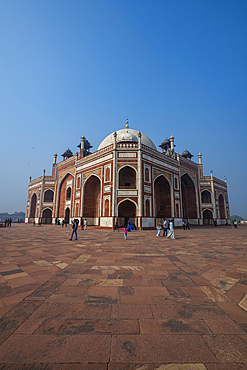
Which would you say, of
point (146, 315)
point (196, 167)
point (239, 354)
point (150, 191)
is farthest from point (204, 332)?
point (196, 167)

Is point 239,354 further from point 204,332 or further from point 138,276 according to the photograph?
point 138,276

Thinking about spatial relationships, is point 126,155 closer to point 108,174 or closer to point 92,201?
point 108,174

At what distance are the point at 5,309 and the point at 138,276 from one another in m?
2.47

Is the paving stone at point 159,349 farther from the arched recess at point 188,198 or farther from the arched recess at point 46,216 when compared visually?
the arched recess at point 46,216

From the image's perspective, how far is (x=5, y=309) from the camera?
256 cm

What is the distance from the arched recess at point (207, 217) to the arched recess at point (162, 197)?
12.7 metres

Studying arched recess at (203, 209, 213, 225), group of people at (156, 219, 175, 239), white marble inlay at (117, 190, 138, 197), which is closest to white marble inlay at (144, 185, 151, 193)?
white marble inlay at (117, 190, 138, 197)

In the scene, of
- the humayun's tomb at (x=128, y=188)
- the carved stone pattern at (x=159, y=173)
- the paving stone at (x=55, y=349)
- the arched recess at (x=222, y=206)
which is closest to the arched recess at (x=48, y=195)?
the humayun's tomb at (x=128, y=188)

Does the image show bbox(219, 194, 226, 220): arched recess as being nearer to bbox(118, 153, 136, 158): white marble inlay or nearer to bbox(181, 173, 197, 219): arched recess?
bbox(181, 173, 197, 219): arched recess

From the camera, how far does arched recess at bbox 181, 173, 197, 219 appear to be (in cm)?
3009

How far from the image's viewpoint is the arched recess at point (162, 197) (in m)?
24.3

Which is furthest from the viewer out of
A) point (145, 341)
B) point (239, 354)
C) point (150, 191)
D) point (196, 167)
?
point (196, 167)

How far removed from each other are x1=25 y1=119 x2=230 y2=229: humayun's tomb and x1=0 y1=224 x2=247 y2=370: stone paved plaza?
16202mm

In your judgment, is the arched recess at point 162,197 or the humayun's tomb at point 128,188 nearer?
the humayun's tomb at point 128,188
